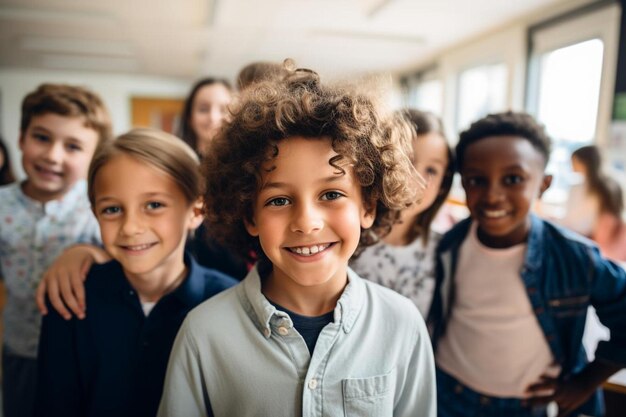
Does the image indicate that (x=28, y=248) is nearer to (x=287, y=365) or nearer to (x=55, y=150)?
(x=55, y=150)

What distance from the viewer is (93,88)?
833 cm

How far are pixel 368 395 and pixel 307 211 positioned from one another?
37 cm

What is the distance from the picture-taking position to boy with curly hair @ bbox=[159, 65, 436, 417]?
0.80 metres

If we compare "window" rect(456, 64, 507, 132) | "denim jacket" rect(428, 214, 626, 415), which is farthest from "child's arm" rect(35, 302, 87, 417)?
"window" rect(456, 64, 507, 132)

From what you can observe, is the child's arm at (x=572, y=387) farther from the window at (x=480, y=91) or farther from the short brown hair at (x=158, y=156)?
the window at (x=480, y=91)

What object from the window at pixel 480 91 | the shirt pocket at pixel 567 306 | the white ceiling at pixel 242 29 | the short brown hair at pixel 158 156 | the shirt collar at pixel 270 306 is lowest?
the shirt pocket at pixel 567 306

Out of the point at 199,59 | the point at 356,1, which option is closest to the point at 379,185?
the point at 356,1

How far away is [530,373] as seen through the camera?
3.88ft

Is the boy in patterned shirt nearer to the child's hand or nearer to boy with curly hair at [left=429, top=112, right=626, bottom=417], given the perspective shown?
boy with curly hair at [left=429, top=112, right=626, bottom=417]

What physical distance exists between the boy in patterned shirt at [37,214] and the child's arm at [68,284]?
15.7 inches

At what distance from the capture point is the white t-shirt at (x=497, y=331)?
46.4 inches

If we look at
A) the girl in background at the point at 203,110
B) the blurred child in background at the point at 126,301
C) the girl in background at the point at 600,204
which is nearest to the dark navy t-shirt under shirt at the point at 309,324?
the blurred child in background at the point at 126,301

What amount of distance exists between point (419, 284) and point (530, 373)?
1.23 ft

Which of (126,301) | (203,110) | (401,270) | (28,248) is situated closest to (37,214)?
(28,248)
